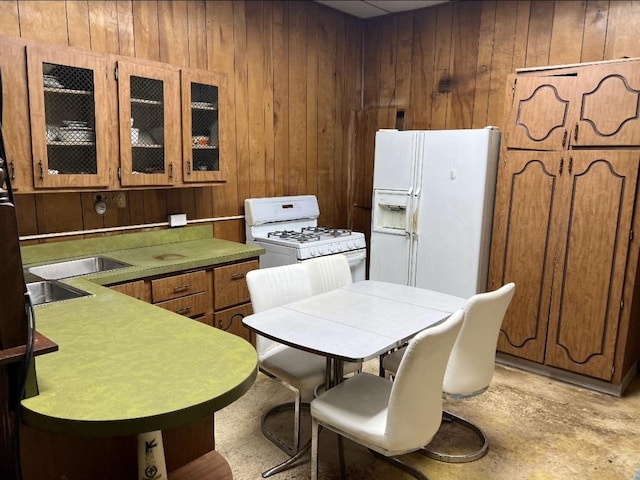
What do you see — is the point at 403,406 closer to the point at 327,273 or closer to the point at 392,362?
the point at 392,362

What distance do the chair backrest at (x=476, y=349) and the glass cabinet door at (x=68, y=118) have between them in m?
2.00

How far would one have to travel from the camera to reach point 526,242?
10.4 ft

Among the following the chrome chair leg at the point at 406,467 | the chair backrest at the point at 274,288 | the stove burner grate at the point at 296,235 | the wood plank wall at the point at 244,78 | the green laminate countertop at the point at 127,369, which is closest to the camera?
the green laminate countertop at the point at 127,369

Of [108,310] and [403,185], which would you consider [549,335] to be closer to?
[403,185]

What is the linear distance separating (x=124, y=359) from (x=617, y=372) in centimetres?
289

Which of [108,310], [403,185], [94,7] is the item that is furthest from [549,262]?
[94,7]

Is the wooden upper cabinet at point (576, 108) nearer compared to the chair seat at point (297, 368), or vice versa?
the chair seat at point (297, 368)

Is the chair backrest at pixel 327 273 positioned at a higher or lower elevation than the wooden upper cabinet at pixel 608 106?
lower

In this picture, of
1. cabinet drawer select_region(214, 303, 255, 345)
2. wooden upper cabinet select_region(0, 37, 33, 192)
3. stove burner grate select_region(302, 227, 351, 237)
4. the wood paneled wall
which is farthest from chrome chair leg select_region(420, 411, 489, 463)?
wooden upper cabinet select_region(0, 37, 33, 192)

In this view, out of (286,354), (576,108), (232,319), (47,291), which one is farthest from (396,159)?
(47,291)

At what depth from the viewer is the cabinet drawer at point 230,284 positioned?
2924 millimetres

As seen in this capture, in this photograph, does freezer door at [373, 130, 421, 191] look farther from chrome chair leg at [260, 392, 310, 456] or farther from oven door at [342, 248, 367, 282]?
chrome chair leg at [260, 392, 310, 456]

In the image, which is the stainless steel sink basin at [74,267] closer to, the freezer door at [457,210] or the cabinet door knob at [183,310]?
the cabinet door knob at [183,310]

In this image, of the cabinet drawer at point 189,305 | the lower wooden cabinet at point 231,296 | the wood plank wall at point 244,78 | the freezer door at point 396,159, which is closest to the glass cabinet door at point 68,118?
the wood plank wall at point 244,78
